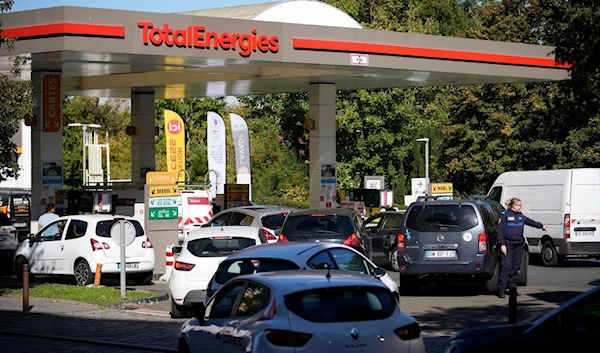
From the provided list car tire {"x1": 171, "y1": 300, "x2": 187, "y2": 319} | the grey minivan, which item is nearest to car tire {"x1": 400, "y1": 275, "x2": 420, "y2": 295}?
the grey minivan

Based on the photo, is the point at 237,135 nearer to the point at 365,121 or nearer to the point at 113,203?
the point at 113,203

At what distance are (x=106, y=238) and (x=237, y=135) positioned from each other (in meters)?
20.5

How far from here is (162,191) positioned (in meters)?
26.8

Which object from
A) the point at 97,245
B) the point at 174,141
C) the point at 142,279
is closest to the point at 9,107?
the point at 97,245

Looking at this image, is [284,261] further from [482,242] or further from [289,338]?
[482,242]

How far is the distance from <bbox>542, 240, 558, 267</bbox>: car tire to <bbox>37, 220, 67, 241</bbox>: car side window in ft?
39.7

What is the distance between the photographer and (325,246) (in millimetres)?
15086

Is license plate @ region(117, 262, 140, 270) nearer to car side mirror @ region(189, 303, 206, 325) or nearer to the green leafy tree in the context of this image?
the green leafy tree

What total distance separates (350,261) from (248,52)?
53.0ft

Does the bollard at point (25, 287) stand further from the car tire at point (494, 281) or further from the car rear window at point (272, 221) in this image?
the car rear window at point (272, 221)

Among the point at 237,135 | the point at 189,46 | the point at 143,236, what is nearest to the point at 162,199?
the point at 143,236

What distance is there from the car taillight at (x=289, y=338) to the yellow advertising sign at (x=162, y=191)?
57.9ft

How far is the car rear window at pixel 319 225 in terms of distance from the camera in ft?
71.3

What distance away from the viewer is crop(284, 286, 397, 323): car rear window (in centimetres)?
938
